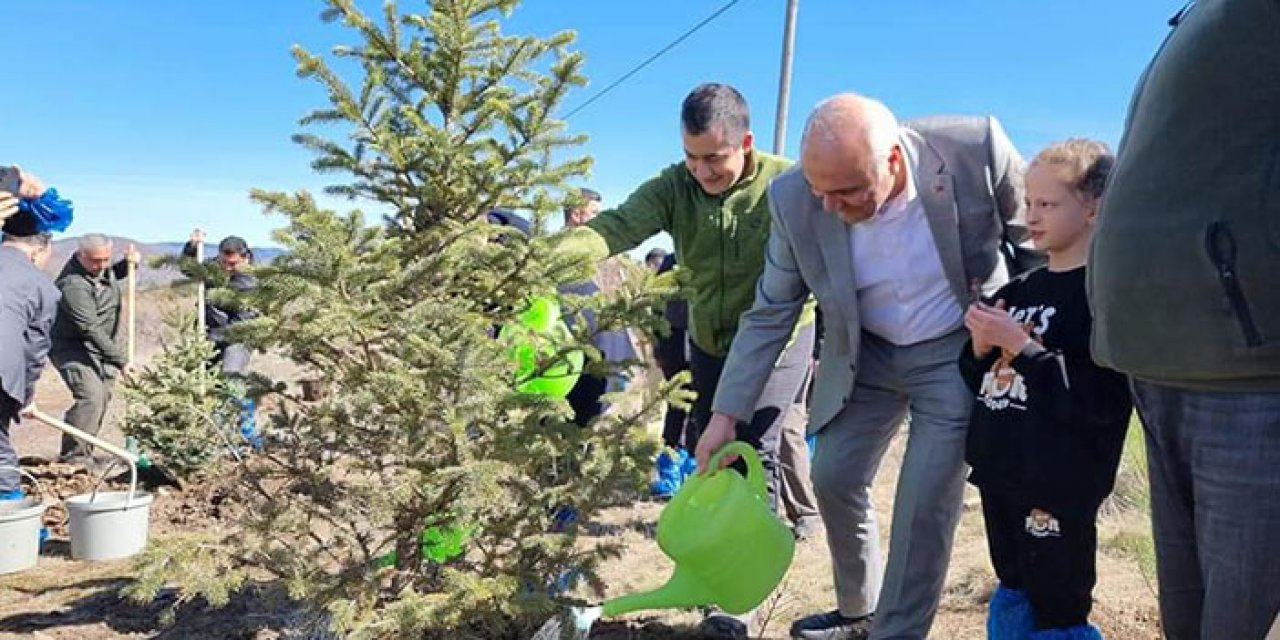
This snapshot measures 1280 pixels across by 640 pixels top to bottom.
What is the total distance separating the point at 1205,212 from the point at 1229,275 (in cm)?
9

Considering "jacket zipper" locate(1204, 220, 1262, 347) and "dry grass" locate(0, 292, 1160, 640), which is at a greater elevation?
"jacket zipper" locate(1204, 220, 1262, 347)

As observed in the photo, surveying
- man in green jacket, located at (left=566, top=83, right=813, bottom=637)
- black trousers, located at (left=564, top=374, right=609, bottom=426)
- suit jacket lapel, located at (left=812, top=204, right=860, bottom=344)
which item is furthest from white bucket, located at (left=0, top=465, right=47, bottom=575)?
suit jacket lapel, located at (left=812, top=204, right=860, bottom=344)

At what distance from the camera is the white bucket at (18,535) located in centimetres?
371

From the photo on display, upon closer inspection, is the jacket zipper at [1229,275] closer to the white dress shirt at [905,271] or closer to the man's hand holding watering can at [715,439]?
the white dress shirt at [905,271]

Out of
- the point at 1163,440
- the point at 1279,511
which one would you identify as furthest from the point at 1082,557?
the point at 1279,511

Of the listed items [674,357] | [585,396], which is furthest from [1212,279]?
[674,357]

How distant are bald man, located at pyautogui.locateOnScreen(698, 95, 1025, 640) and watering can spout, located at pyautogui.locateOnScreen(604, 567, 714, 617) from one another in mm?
340

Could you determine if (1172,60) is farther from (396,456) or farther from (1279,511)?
(396,456)

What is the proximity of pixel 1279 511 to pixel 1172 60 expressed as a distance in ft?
2.18

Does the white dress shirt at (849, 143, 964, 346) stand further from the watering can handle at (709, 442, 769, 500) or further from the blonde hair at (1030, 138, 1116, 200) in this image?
the watering can handle at (709, 442, 769, 500)

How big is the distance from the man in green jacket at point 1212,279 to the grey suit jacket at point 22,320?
14.4ft

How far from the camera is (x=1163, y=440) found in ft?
4.91

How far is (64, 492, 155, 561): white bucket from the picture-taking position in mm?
3801

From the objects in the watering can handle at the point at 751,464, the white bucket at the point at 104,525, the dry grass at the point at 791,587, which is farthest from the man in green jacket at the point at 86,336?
the watering can handle at the point at 751,464
